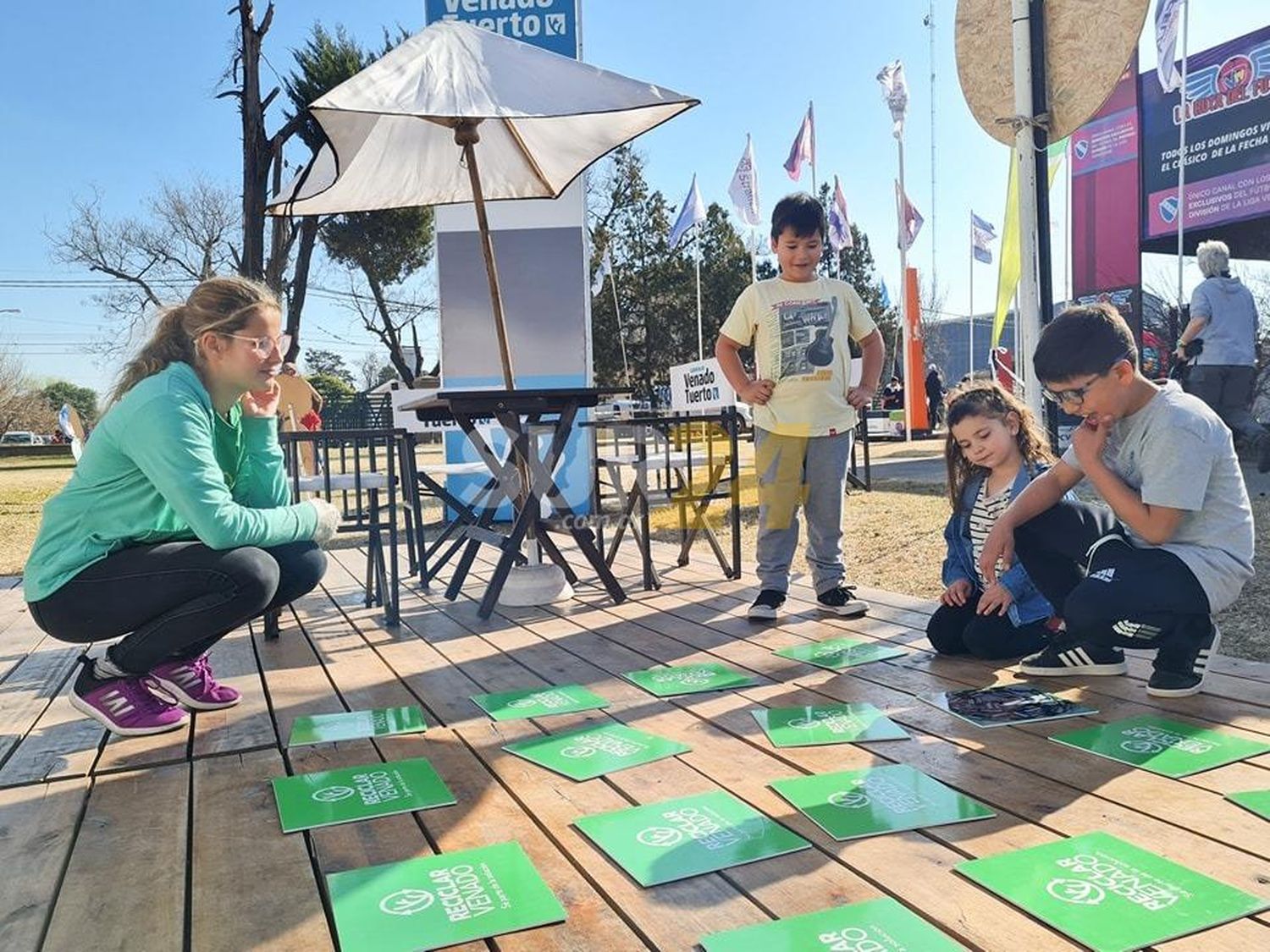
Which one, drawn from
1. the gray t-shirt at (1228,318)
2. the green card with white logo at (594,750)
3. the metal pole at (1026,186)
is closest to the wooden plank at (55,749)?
the green card with white logo at (594,750)

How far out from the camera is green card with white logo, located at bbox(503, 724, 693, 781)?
1.99m

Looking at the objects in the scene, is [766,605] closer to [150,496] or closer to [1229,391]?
[150,496]

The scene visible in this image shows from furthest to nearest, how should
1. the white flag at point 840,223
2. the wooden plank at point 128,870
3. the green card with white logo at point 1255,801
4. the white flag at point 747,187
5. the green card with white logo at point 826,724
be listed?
the white flag at point 840,223 < the white flag at point 747,187 < the green card with white logo at point 826,724 < the green card with white logo at point 1255,801 < the wooden plank at point 128,870

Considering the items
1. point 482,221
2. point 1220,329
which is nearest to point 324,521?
point 482,221

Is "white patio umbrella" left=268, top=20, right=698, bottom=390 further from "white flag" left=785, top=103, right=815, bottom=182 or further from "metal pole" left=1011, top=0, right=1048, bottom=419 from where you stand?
"white flag" left=785, top=103, right=815, bottom=182

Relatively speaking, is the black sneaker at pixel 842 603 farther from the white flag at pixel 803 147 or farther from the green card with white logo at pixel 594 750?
the white flag at pixel 803 147

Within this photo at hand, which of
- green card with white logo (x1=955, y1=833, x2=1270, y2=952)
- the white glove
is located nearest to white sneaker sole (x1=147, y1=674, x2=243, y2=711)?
the white glove

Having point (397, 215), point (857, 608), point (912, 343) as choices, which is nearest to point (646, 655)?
point (857, 608)

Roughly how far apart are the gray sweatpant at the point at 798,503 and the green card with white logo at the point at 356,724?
1.52 m

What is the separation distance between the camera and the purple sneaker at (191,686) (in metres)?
2.52

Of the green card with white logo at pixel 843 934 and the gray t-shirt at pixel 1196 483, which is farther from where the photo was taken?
the gray t-shirt at pixel 1196 483

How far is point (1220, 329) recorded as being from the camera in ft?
22.6

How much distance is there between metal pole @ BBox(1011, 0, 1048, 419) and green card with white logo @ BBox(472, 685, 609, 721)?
1.87 m

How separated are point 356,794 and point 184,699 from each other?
3.08 ft
